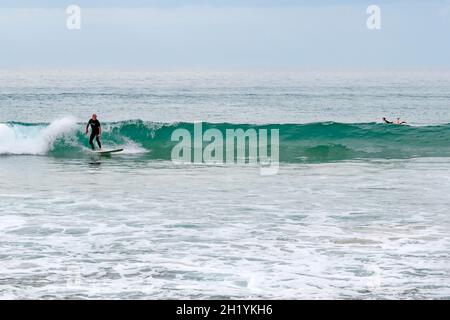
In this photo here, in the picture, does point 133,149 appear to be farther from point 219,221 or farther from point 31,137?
point 219,221

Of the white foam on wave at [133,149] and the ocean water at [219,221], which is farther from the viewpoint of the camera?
the white foam on wave at [133,149]

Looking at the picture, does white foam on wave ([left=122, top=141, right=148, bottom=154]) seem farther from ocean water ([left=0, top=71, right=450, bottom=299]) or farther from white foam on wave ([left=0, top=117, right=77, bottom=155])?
white foam on wave ([left=0, top=117, right=77, bottom=155])

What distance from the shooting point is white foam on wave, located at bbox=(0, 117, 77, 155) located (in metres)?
34.5

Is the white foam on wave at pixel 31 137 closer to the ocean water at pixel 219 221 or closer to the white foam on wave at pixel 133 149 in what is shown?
the ocean water at pixel 219 221

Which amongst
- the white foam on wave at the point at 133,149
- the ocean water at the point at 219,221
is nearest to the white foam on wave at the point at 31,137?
the ocean water at the point at 219,221

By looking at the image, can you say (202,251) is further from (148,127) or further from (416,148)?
(148,127)

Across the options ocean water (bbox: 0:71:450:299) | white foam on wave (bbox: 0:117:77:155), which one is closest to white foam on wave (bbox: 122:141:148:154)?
ocean water (bbox: 0:71:450:299)

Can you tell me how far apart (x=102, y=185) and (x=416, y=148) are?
760 inches

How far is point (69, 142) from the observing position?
A: 120ft

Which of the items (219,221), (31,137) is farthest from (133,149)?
(219,221)

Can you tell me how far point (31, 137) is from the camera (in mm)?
37125

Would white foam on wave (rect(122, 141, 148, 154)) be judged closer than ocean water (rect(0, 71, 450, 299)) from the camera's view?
No

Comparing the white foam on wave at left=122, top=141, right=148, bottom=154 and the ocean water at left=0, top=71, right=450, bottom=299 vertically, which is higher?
the ocean water at left=0, top=71, right=450, bottom=299

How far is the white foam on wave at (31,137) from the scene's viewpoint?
3447cm
